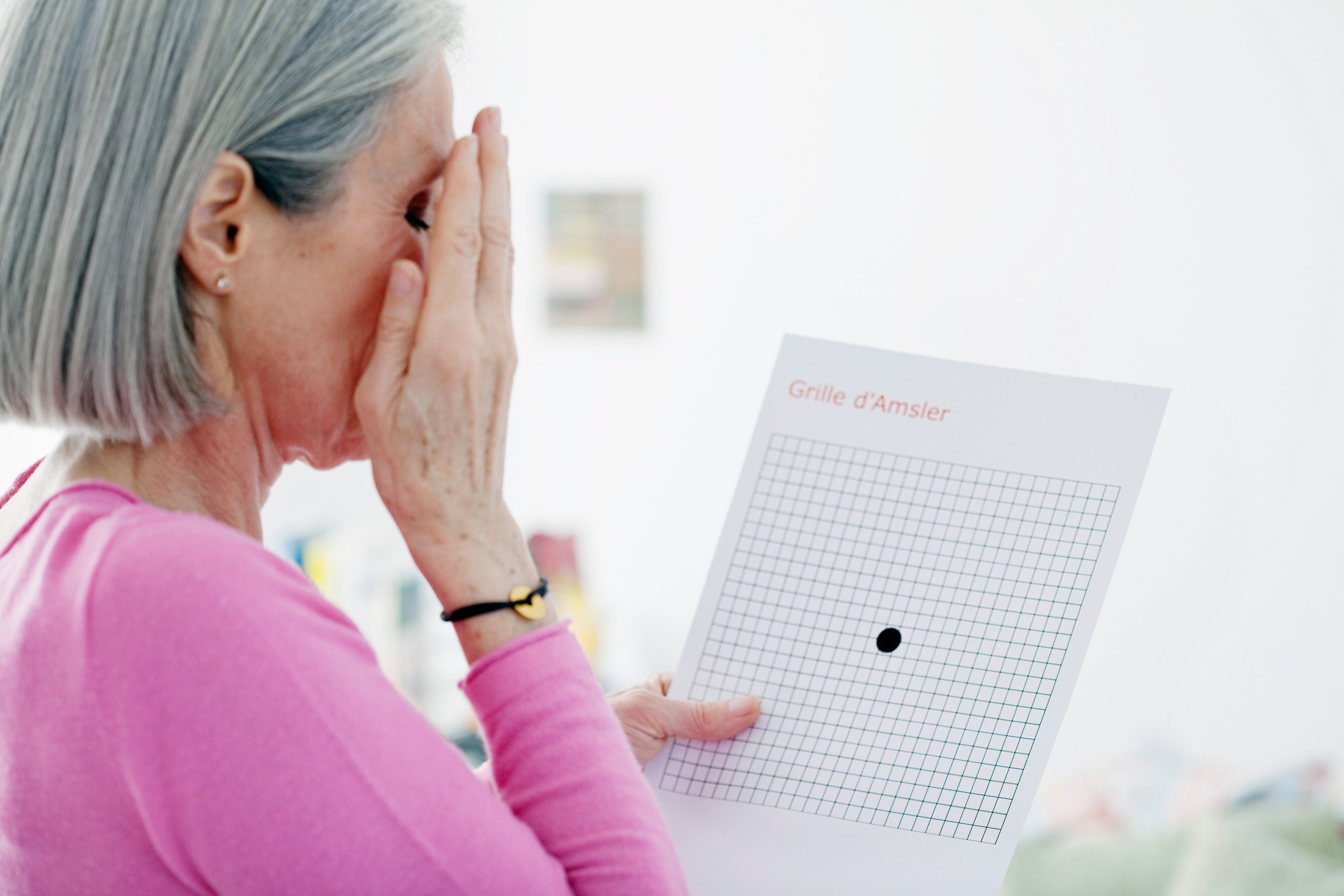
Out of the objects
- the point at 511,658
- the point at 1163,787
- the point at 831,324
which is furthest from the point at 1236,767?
the point at 511,658

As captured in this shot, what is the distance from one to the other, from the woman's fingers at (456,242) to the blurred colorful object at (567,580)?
74.9 inches

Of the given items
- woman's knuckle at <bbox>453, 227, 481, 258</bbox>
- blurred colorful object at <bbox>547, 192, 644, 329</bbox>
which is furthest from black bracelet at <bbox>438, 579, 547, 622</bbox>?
blurred colorful object at <bbox>547, 192, 644, 329</bbox>

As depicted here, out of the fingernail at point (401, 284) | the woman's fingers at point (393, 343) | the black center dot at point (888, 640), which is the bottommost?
the black center dot at point (888, 640)

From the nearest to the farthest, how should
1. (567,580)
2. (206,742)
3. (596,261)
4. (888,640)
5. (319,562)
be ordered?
(206,742) < (888,640) < (319,562) < (567,580) < (596,261)

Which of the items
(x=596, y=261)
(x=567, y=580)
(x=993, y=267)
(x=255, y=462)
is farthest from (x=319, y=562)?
(x=255, y=462)

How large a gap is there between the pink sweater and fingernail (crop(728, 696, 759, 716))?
0.63 ft

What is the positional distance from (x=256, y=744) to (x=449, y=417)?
0.71 feet

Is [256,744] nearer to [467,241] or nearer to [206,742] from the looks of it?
[206,742]

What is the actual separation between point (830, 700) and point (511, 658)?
236 mm

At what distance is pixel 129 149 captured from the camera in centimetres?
50

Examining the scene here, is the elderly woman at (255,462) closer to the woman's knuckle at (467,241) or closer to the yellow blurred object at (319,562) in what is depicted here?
the woman's knuckle at (467,241)

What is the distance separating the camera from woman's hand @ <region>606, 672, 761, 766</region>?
2.29 feet

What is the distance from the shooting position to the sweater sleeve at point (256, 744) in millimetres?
449

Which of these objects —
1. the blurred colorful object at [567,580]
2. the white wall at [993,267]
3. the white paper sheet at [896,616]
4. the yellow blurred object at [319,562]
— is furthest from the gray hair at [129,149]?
the blurred colorful object at [567,580]
